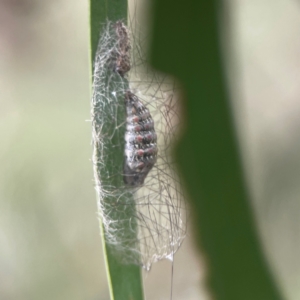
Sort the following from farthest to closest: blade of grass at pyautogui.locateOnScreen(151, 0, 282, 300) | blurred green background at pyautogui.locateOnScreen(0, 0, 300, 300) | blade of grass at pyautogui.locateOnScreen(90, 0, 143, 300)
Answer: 1. blurred green background at pyautogui.locateOnScreen(0, 0, 300, 300)
2. blade of grass at pyautogui.locateOnScreen(151, 0, 282, 300)
3. blade of grass at pyautogui.locateOnScreen(90, 0, 143, 300)

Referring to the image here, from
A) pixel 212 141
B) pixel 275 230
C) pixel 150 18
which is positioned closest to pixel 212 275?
pixel 212 141

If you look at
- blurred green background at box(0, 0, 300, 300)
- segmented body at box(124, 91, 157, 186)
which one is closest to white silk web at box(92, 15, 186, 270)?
segmented body at box(124, 91, 157, 186)

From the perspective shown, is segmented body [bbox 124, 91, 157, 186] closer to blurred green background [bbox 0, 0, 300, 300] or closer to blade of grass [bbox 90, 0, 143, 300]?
blade of grass [bbox 90, 0, 143, 300]

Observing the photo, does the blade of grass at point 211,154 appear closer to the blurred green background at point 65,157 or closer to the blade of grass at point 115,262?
the blade of grass at point 115,262

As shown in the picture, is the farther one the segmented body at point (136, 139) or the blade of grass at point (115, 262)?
the segmented body at point (136, 139)

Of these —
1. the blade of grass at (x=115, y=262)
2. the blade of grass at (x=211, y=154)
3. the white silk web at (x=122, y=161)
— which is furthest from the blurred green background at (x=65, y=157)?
the blade of grass at (x=115, y=262)

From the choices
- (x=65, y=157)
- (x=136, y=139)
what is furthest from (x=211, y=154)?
(x=65, y=157)

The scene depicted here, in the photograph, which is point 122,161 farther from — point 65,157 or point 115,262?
point 65,157
